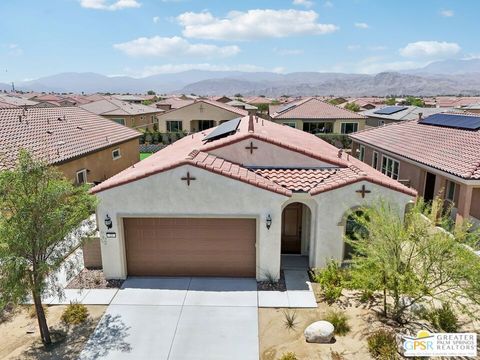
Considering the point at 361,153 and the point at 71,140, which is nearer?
the point at 71,140

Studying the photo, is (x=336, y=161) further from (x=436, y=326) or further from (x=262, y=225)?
(x=436, y=326)

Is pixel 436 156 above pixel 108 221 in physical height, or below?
above

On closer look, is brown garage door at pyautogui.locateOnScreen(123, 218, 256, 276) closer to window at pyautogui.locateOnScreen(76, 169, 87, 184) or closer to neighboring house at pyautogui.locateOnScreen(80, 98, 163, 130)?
window at pyautogui.locateOnScreen(76, 169, 87, 184)

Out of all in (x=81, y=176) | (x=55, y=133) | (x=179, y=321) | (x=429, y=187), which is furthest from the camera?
(x=55, y=133)

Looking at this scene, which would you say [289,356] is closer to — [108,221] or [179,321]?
[179,321]

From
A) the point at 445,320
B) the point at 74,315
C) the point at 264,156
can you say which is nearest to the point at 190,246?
the point at 74,315

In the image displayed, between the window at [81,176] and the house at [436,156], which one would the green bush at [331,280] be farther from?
the window at [81,176]

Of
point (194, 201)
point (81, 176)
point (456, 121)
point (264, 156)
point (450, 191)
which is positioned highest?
point (456, 121)
